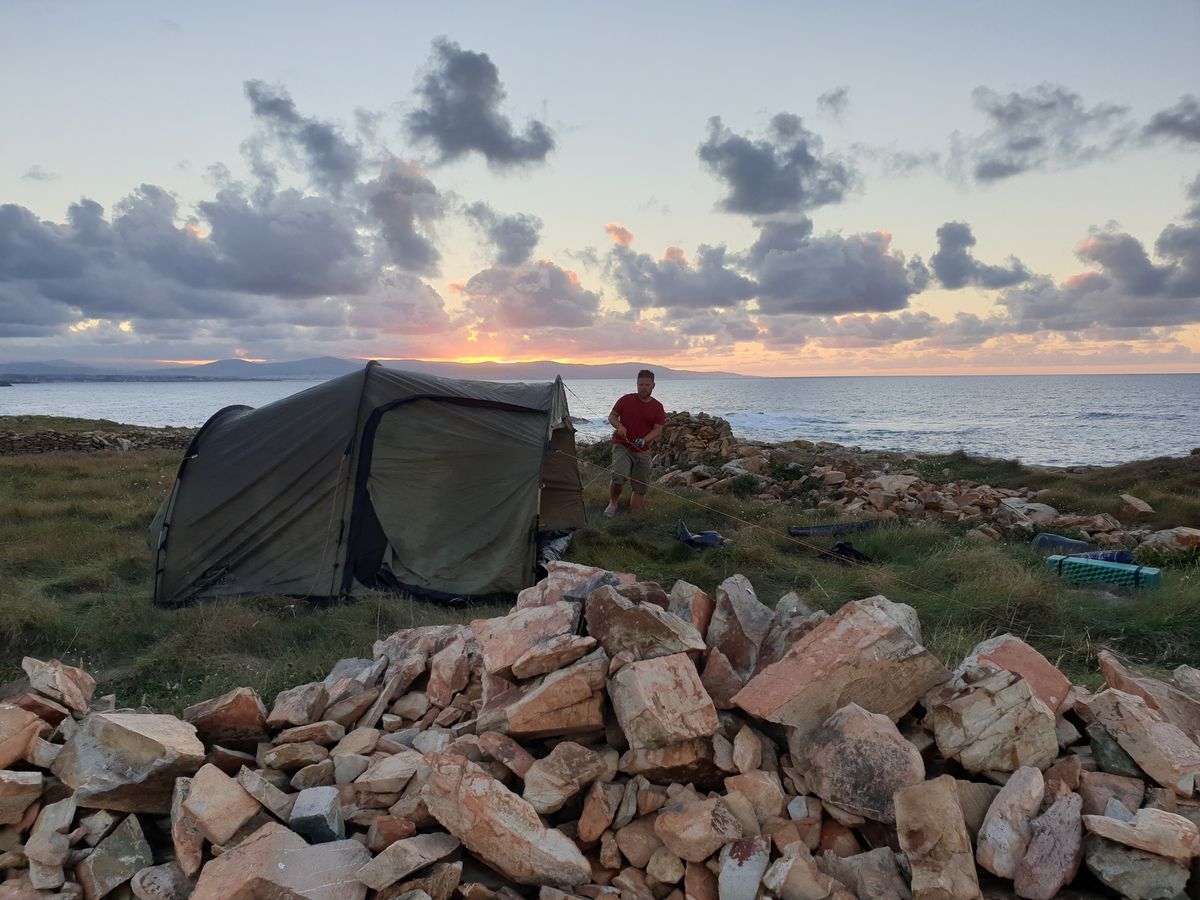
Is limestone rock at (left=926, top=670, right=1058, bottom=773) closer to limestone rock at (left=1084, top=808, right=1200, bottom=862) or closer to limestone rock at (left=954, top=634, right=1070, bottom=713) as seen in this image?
limestone rock at (left=954, top=634, right=1070, bottom=713)

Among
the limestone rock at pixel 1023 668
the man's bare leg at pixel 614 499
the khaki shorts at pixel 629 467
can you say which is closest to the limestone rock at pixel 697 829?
the limestone rock at pixel 1023 668

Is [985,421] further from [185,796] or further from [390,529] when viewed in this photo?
[185,796]

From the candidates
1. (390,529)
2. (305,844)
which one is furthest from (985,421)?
(305,844)

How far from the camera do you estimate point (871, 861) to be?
301cm

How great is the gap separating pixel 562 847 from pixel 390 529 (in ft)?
16.5

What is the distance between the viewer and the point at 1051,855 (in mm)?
2885

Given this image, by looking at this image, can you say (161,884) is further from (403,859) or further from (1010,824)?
(1010,824)

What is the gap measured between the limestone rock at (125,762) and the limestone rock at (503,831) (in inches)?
52.4

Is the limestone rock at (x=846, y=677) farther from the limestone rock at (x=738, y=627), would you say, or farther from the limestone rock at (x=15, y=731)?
the limestone rock at (x=15, y=731)

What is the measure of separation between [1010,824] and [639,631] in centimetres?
176

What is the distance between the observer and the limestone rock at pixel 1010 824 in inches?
116

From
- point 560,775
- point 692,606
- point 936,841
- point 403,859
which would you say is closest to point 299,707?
point 403,859

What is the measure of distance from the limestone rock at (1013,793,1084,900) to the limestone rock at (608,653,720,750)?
129 centimetres

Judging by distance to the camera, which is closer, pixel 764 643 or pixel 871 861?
pixel 871 861
